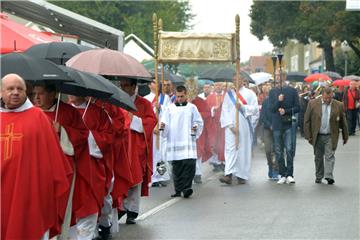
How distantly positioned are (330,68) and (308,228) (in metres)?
48.9

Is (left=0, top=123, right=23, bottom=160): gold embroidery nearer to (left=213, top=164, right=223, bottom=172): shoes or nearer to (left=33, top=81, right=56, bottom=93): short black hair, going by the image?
(left=33, top=81, right=56, bottom=93): short black hair

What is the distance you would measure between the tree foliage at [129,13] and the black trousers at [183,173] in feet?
125

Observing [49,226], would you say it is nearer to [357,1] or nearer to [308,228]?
[308,228]

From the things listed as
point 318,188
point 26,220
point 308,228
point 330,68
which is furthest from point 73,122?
point 330,68

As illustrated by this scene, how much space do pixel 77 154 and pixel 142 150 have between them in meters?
3.12

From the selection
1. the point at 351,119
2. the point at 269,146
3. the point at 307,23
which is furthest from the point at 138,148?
the point at 307,23

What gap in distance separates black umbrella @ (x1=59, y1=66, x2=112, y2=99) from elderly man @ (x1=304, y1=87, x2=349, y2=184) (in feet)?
28.2

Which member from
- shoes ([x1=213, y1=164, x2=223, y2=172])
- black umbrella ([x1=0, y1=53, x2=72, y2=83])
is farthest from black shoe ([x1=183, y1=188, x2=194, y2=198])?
black umbrella ([x1=0, y1=53, x2=72, y2=83])

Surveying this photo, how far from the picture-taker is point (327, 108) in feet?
55.9

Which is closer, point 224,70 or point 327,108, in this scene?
point 327,108

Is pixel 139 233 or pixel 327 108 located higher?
pixel 327 108

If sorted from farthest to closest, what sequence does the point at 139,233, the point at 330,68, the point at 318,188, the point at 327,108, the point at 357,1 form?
1. the point at 330,68
2. the point at 357,1
3. the point at 327,108
4. the point at 318,188
5. the point at 139,233

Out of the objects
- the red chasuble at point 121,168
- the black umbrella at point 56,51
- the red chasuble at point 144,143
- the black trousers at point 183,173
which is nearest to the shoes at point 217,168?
the black trousers at point 183,173

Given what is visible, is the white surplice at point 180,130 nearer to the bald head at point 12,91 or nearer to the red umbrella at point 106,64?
the red umbrella at point 106,64
